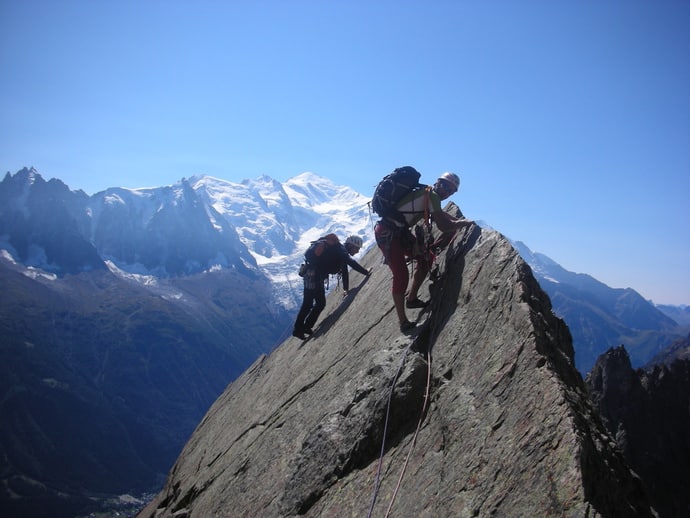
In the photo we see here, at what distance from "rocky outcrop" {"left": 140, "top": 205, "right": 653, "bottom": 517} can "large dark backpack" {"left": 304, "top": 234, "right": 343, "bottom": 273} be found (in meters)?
3.41

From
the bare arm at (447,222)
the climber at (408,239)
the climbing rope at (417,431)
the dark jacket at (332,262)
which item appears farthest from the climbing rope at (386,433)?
the dark jacket at (332,262)

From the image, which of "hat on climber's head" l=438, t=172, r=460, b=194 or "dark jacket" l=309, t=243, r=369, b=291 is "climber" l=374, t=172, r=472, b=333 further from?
"dark jacket" l=309, t=243, r=369, b=291

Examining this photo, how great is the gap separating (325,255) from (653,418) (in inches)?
2117

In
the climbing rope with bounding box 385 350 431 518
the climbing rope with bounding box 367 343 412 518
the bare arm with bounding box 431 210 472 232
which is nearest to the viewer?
the climbing rope with bounding box 385 350 431 518

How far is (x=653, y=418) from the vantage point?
179 feet

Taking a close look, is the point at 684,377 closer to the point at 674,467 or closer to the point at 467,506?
the point at 674,467

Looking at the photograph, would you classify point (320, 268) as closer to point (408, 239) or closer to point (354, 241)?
point (354, 241)

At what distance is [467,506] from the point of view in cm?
636

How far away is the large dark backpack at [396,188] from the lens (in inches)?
469

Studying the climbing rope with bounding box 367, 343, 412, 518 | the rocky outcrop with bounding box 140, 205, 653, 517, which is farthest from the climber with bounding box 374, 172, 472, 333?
the climbing rope with bounding box 367, 343, 412, 518

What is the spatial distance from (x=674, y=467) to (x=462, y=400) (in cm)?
5420

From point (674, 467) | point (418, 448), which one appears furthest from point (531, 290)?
point (674, 467)

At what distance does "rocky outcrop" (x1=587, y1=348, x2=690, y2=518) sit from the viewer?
154 ft

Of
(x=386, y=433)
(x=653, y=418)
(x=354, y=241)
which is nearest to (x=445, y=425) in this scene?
(x=386, y=433)
